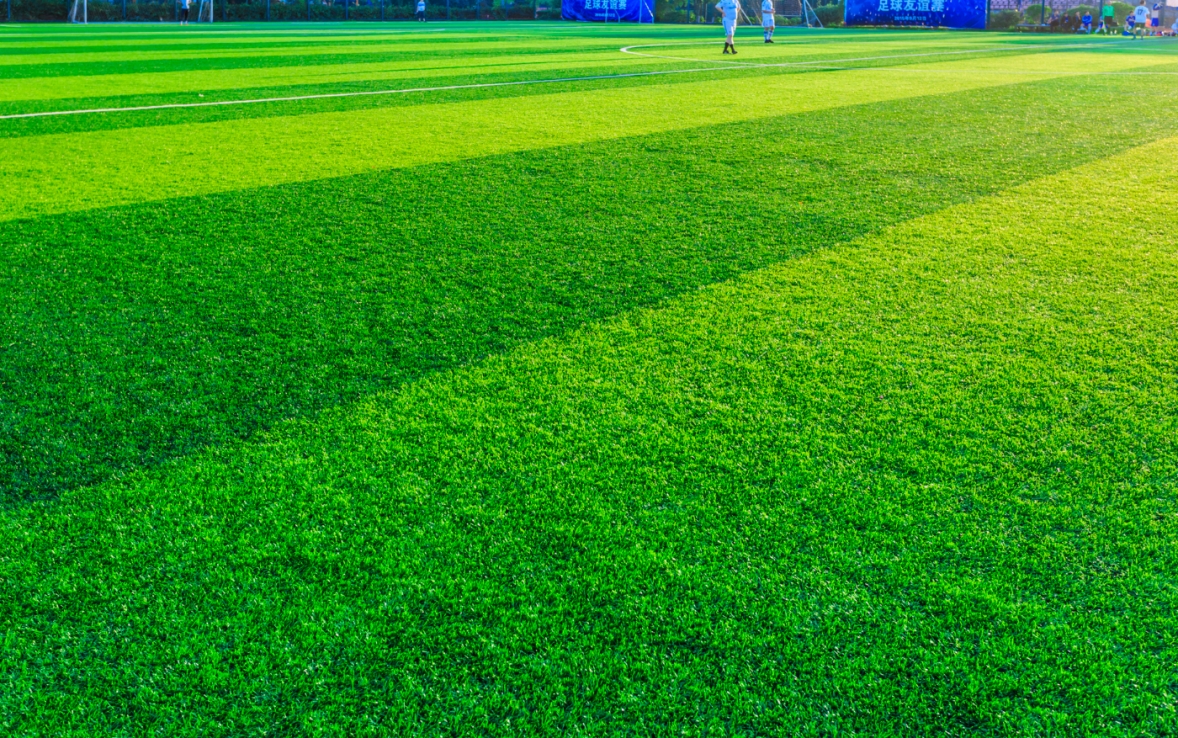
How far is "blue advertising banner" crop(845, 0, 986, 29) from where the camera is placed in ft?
107

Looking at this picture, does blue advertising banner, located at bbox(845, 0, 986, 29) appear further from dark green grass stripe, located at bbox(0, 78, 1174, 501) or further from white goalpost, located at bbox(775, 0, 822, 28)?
dark green grass stripe, located at bbox(0, 78, 1174, 501)

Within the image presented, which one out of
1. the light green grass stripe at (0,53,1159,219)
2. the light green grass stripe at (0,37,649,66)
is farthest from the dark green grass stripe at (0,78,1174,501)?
the light green grass stripe at (0,37,649,66)

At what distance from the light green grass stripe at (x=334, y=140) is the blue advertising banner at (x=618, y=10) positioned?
24904 mm

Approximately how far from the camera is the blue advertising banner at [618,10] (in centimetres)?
3322

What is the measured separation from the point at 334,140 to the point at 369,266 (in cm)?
330

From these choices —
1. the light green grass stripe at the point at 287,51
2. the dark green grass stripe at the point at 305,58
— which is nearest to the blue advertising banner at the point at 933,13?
the dark green grass stripe at the point at 305,58

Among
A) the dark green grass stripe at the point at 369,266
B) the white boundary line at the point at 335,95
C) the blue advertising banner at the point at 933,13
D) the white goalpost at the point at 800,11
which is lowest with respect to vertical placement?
the dark green grass stripe at the point at 369,266

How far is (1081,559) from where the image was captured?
75.8 inches

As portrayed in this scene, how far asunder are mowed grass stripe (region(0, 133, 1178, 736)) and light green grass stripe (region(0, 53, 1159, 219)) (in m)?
3.38

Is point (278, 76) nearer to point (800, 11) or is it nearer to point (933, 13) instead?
point (933, 13)

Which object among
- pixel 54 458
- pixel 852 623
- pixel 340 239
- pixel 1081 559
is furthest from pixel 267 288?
pixel 1081 559

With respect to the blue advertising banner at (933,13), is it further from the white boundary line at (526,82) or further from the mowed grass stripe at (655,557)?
the mowed grass stripe at (655,557)

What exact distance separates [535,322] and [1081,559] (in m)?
1.95

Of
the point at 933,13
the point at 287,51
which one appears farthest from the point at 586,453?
the point at 933,13
